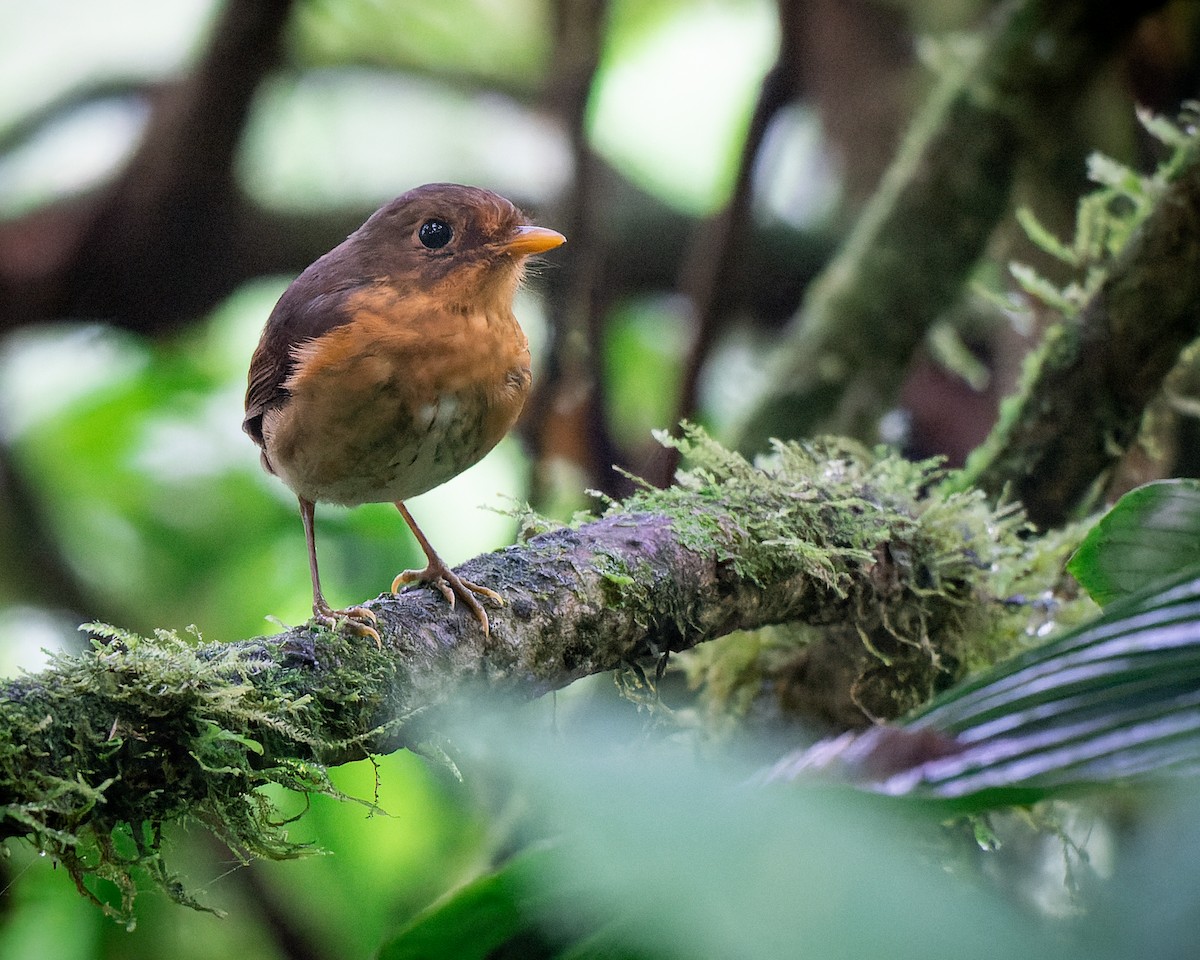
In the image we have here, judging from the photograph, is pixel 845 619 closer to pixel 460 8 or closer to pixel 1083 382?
pixel 1083 382

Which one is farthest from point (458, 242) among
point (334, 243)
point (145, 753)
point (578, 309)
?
point (334, 243)

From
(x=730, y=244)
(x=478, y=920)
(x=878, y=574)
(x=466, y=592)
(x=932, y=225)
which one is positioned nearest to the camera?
(x=478, y=920)

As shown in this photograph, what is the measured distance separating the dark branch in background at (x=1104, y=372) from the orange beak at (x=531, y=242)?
39.8 inches

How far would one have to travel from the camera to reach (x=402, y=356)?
74.8 inches

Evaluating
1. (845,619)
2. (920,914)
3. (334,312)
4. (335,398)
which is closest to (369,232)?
(334,312)

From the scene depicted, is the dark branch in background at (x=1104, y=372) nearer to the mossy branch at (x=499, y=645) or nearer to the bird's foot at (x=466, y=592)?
the mossy branch at (x=499, y=645)

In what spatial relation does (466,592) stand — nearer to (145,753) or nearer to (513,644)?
(513,644)

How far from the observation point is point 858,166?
4.30 metres

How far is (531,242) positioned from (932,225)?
4.96 feet

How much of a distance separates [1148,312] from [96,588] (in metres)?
3.29

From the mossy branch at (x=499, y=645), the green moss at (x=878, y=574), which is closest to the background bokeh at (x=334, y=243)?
the green moss at (x=878, y=574)

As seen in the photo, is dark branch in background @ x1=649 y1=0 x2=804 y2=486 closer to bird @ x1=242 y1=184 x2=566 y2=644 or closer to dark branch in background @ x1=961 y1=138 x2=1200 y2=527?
dark branch in background @ x1=961 y1=138 x2=1200 y2=527

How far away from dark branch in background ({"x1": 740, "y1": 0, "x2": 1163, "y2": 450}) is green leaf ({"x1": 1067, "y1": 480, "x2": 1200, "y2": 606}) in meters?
1.75

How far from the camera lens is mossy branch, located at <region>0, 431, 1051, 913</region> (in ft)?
3.71
